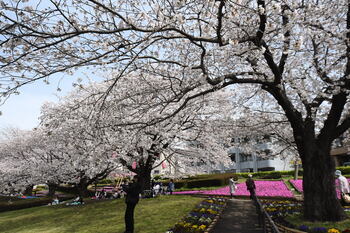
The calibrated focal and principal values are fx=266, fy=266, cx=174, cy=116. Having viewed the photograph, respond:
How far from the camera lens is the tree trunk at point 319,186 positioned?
8.63 m

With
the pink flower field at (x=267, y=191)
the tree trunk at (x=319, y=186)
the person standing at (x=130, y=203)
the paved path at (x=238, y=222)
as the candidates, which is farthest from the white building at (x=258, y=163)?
the person standing at (x=130, y=203)

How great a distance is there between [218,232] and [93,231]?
204 inches

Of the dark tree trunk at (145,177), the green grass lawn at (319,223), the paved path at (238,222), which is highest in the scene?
the dark tree trunk at (145,177)

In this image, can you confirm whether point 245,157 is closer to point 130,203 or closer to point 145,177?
point 145,177

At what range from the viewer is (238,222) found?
10.4 meters

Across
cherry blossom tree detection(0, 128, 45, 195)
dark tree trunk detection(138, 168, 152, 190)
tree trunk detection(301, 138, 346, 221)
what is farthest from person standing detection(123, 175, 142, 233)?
cherry blossom tree detection(0, 128, 45, 195)

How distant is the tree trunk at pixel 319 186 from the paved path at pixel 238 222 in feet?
6.23

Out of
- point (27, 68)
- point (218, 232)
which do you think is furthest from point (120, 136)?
point (27, 68)

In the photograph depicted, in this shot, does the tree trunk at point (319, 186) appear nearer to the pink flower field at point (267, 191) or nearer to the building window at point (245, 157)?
the pink flower field at point (267, 191)

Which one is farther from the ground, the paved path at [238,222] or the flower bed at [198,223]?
the flower bed at [198,223]

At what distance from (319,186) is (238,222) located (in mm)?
3336

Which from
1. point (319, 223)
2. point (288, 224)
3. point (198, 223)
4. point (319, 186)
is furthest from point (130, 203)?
point (319, 186)

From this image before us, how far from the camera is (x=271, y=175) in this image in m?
39.4

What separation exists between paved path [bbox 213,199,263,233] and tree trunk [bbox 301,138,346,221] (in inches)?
74.8
